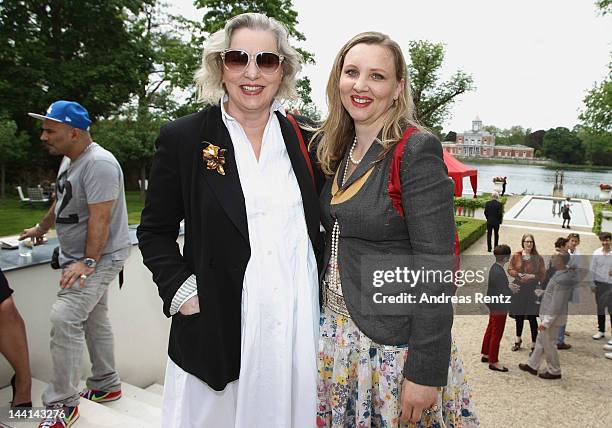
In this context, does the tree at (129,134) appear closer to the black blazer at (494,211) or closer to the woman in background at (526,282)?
the black blazer at (494,211)

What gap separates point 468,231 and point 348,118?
1407 centimetres

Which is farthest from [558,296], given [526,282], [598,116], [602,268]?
[598,116]

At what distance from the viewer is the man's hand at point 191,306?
5.64ft

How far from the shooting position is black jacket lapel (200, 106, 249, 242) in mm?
1660

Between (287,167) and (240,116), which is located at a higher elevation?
(240,116)

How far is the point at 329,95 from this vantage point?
188cm

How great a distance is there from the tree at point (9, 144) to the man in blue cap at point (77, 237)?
9.88m

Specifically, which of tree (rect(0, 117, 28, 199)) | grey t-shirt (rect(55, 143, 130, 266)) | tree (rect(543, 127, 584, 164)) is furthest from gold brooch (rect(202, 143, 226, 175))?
tree (rect(543, 127, 584, 164))

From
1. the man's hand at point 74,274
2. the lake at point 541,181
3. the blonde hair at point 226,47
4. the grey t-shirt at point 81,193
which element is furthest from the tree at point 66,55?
the lake at point 541,181

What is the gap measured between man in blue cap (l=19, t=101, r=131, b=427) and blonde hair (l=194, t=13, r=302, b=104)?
145cm

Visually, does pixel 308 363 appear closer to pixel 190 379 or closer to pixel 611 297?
pixel 190 379

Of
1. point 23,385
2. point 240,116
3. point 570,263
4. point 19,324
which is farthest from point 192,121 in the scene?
point 570,263

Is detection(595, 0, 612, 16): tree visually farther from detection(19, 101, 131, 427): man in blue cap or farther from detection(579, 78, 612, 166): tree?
detection(19, 101, 131, 427): man in blue cap

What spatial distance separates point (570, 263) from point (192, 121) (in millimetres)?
6633
